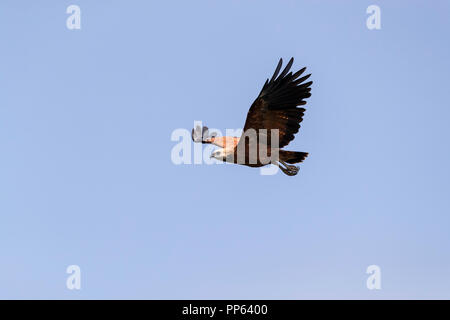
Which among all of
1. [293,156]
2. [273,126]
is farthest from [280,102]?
[293,156]

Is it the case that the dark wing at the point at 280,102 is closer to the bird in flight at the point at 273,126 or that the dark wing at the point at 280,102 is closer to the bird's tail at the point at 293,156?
the bird in flight at the point at 273,126

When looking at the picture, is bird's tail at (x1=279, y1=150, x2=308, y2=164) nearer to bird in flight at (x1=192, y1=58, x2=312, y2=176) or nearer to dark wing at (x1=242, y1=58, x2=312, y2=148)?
bird in flight at (x1=192, y1=58, x2=312, y2=176)

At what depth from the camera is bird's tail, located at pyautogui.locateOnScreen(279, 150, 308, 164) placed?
1273 cm

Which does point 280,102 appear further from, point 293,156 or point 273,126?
point 293,156

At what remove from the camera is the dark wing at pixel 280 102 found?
39.2 ft

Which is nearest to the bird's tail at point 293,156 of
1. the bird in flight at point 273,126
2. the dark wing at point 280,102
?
Answer: the bird in flight at point 273,126

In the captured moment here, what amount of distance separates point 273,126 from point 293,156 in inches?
40.7

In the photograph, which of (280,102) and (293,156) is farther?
(293,156)

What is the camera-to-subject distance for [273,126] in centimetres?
1227

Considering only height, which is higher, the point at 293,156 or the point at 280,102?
the point at 280,102

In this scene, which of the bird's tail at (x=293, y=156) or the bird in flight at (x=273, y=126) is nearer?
the bird in flight at (x=273, y=126)

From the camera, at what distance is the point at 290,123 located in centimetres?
1223
